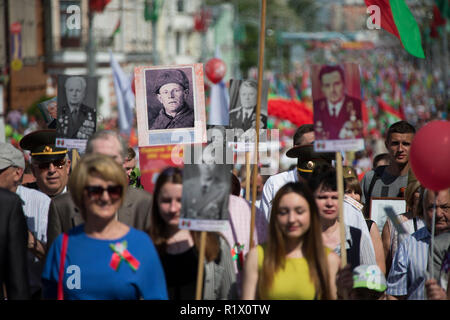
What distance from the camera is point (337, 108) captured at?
14.5 ft

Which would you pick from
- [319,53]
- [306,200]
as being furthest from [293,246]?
[319,53]

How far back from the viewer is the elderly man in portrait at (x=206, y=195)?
13.5 ft

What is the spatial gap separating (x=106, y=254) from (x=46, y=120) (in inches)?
153

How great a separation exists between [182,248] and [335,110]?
42.2 inches

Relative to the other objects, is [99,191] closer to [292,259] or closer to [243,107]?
[292,259]

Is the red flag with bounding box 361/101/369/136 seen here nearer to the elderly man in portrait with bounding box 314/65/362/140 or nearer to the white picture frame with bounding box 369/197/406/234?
the elderly man in portrait with bounding box 314/65/362/140

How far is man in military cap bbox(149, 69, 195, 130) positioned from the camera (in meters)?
5.55

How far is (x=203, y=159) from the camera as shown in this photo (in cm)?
461

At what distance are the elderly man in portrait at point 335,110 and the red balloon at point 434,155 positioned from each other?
456 mm

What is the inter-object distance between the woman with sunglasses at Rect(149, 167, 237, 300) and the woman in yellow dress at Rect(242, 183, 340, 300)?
0.20m

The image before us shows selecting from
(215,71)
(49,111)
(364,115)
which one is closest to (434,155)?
(49,111)

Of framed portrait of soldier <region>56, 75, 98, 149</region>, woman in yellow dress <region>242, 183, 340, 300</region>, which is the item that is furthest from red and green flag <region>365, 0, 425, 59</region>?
woman in yellow dress <region>242, 183, 340, 300</region>

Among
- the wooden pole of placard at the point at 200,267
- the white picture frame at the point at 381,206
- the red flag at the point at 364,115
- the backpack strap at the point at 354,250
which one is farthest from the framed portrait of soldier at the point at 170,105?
the white picture frame at the point at 381,206

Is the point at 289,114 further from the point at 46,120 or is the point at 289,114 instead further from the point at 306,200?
the point at 306,200
